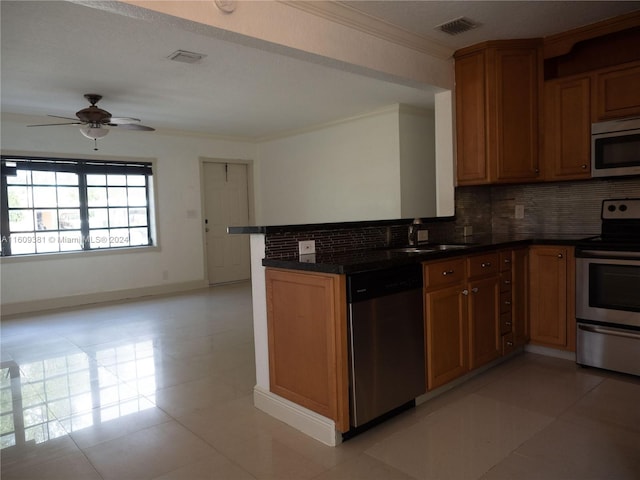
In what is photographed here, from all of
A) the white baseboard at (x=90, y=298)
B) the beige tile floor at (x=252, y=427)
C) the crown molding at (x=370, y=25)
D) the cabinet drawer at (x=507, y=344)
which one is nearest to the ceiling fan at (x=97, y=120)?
the beige tile floor at (x=252, y=427)

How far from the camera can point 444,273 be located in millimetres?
2705

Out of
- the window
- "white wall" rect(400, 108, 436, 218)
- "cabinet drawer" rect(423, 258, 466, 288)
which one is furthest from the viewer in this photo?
"white wall" rect(400, 108, 436, 218)

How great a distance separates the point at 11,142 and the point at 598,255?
21.2 ft

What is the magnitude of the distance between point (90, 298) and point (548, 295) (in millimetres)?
5686

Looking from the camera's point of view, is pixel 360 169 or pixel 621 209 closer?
pixel 621 209

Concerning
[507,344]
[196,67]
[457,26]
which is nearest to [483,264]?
[507,344]

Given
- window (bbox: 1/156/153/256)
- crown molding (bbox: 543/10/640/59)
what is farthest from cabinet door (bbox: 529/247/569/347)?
window (bbox: 1/156/153/256)

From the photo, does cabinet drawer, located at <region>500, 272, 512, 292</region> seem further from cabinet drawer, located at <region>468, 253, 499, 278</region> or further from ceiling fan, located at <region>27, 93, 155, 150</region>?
ceiling fan, located at <region>27, 93, 155, 150</region>

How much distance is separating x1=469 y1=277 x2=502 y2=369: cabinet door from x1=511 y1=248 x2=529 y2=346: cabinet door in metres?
0.25

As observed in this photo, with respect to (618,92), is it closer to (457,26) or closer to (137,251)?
(457,26)

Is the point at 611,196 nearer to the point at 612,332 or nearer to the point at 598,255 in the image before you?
the point at 598,255

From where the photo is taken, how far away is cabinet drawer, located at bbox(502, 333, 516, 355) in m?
3.25

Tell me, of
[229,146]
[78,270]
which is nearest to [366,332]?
[78,270]

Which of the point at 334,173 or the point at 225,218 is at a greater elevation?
the point at 334,173
